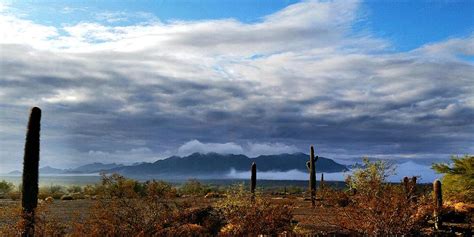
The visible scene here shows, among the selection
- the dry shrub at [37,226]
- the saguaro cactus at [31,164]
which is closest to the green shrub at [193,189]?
the saguaro cactus at [31,164]

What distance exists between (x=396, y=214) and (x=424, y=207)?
2.29 meters

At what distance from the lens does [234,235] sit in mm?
16469

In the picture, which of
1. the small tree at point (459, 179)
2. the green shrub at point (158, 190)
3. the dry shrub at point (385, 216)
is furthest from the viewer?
the small tree at point (459, 179)

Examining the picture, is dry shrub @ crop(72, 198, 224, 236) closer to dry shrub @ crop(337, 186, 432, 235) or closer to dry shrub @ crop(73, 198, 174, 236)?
dry shrub @ crop(73, 198, 174, 236)

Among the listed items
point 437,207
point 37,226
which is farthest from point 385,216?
point 37,226

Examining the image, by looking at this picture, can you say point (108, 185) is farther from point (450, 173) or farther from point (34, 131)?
point (450, 173)

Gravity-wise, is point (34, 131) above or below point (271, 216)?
above

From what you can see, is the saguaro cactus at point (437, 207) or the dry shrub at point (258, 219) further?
the saguaro cactus at point (437, 207)

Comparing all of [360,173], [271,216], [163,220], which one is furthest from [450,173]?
[163,220]

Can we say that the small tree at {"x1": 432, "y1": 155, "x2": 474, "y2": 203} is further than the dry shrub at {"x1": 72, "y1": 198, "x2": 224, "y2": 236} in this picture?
Yes

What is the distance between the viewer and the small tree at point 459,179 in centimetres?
2675

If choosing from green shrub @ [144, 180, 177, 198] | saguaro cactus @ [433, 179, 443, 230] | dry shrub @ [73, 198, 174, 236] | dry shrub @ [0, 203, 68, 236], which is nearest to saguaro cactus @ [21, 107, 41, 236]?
dry shrub @ [0, 203, 68, 236]

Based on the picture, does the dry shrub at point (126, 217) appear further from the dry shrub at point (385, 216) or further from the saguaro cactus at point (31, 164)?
the dry shrub at point (385, 216)

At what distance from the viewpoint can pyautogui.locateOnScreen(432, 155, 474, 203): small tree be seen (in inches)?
1053
